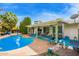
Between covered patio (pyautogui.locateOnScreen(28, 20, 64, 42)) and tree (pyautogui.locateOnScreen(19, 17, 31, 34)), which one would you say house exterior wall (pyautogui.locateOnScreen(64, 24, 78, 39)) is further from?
tree (pyautogui.locateOnScreen(19, 17, 31, 34))

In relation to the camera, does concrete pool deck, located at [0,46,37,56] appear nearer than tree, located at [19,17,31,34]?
Yes

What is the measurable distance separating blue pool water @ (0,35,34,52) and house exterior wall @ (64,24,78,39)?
1009 millimetres

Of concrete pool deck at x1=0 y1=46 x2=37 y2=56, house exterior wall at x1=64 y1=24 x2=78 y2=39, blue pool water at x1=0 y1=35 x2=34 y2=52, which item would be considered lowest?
concrete pool deck at x1=0 y1=46 x2=37 y2=56

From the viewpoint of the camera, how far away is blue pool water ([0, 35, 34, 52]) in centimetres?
516

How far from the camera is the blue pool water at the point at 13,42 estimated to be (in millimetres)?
5156

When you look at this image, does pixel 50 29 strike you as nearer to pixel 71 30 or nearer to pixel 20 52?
pixel 71 30

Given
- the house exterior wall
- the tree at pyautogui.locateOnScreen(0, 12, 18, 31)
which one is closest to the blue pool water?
the tree at pyautogui.locateOnScreen(0, 12, 18, 31)

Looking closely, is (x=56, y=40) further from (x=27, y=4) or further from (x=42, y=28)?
(x=27, y=4)

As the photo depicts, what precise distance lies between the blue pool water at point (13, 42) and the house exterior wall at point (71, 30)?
39.7 inches

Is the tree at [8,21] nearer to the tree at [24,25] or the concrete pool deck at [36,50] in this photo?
the tree at [24,25]

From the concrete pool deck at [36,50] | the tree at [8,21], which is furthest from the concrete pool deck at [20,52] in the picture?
the tree at [8,21]

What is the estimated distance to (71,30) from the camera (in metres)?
5.21

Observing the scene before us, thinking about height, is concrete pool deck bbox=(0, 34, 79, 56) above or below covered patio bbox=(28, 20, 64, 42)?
below

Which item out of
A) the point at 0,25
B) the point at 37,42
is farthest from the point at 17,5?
the point at 37,42
